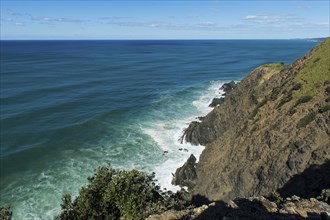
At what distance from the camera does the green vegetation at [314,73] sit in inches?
1958

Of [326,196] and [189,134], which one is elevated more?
[326,196]

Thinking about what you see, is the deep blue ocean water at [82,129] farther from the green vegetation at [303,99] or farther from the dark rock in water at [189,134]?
the green vegetation at [303,99]

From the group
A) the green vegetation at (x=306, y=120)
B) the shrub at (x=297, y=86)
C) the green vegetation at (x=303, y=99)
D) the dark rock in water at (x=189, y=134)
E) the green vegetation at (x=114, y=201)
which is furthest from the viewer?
the dark rock in water at (x=189, y=134)

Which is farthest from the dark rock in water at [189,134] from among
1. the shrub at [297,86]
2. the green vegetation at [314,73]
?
the shrub at [297,86]

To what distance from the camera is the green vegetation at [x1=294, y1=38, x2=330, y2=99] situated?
49722 millimetres

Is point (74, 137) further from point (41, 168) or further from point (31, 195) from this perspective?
point (31, 195)

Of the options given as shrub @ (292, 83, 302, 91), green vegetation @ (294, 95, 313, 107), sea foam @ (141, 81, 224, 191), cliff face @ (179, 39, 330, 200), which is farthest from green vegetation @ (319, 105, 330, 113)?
sea foam @ (141, 81, 224, 191)

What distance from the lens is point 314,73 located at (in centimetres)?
5291

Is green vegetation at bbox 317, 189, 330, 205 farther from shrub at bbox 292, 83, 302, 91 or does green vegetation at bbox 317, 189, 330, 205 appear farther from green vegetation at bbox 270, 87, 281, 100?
green vegetation at bbox 270, 87, 281, 100

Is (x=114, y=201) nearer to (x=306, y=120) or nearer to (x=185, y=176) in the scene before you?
(x=185, y=176)

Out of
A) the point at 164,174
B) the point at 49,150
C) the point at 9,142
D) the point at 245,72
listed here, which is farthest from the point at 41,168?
the point at 245,72

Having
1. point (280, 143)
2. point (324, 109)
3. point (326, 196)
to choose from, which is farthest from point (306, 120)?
point (326, 196)

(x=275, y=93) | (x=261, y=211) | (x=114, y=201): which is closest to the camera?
(x=261, y=211)

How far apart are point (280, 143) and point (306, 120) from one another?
4.27 meters
